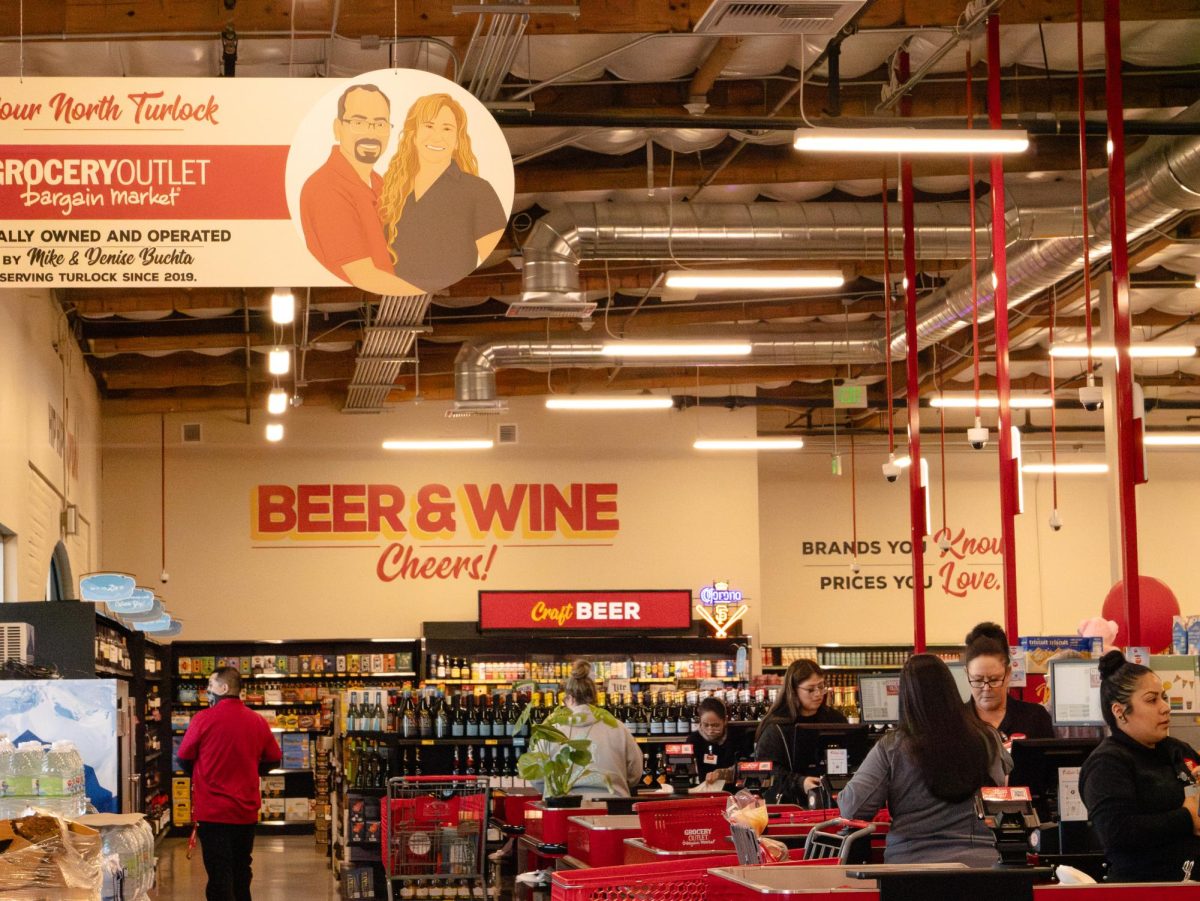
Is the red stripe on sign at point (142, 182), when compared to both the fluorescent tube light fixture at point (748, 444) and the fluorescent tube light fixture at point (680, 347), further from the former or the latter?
the fluorescent tube light fixture at point (748, 444)

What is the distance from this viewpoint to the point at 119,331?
16234mm

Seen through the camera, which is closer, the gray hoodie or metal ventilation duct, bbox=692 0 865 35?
metal ventilation duct, bbox=692 0 865 35

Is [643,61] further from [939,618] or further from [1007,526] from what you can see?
[939,618]

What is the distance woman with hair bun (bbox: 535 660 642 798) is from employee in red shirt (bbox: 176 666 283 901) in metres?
1.96

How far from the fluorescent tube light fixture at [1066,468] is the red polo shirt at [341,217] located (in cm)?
1341

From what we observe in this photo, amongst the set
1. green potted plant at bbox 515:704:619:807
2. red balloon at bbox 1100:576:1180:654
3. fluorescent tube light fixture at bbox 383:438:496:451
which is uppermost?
fluorescent tube light fixture at bbox 383:438:496:451

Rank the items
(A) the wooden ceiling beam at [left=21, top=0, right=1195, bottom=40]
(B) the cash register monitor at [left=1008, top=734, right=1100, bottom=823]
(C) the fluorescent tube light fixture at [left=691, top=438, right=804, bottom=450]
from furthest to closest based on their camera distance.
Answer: (C) the fluorescent tube light fixture at [left=691, top=438, right=804, bottom=450], (A) the wooden ceiling beam at [left=21, top=0, right=1195, bottom=40], (B) the cash register monitor at [left=1008, top=734, right=1100, bottom=823]

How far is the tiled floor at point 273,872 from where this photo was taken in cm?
1231

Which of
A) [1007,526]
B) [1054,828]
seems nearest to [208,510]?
[1007,526]

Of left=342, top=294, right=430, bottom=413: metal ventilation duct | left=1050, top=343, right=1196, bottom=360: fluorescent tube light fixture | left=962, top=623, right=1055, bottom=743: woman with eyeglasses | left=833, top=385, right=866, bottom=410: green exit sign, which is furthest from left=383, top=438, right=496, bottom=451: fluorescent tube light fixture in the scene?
left=962, top=623, right=1055, bottom=743: woman with eyeglasses

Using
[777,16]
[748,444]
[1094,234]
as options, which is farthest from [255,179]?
[748,444]

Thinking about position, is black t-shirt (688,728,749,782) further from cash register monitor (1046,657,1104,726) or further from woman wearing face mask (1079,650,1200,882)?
woman wearing face mask (1079,650,1200,882)

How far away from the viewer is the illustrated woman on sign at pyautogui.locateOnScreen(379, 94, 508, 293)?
5.77 metres

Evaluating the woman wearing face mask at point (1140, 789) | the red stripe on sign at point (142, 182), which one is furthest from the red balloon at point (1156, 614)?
the red stripe on sign at point (142, 182)
